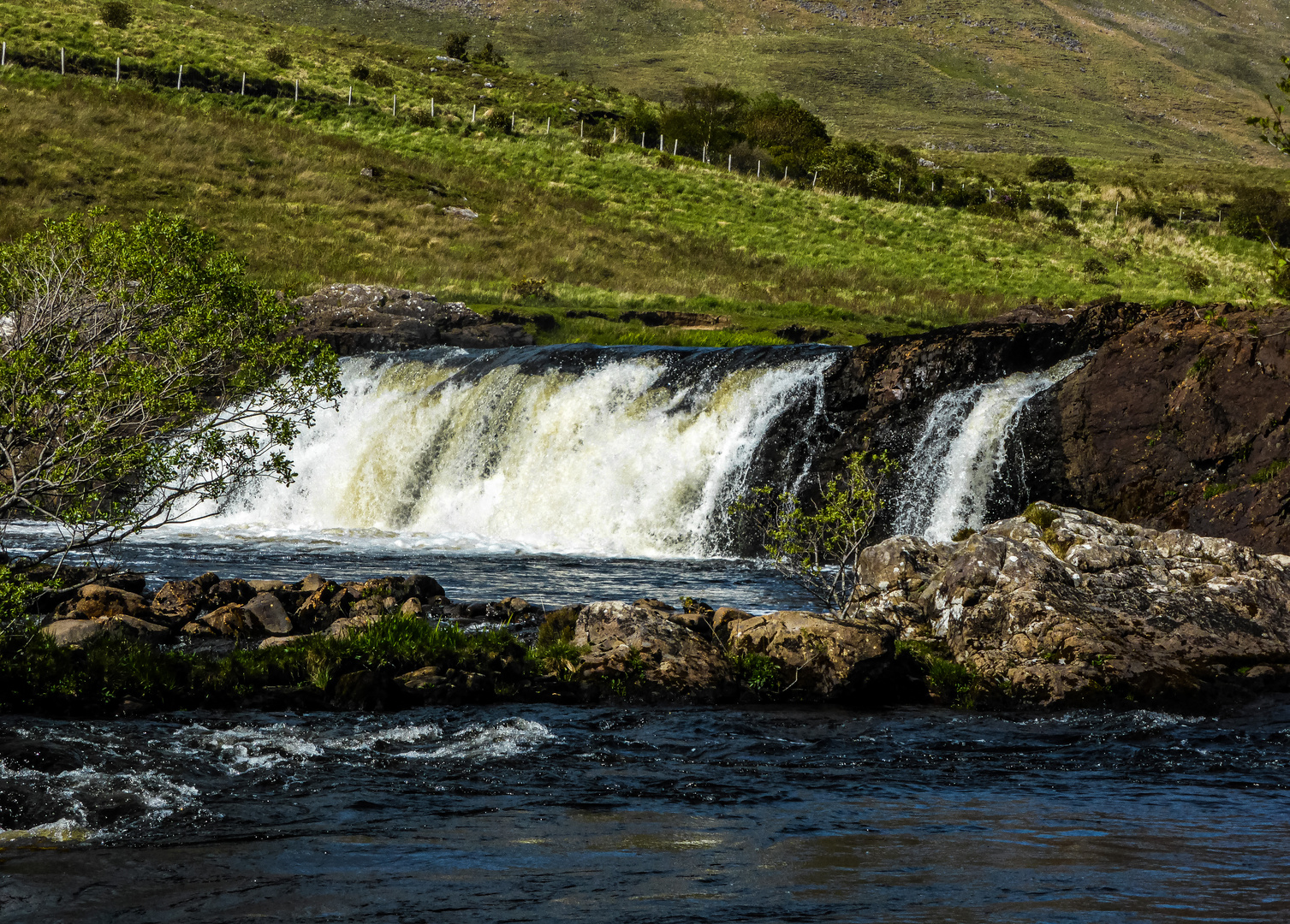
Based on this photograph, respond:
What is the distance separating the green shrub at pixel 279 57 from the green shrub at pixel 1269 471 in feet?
280

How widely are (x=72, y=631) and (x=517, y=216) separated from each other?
2187 inches

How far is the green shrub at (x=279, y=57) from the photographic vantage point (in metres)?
91.4

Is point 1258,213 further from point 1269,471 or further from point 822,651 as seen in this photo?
point 822,651

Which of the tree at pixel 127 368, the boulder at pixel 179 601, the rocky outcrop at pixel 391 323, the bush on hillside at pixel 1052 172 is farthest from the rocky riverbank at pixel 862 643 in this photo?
the bush on hillside at pixel 1052 172

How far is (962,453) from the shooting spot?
88.3 feet

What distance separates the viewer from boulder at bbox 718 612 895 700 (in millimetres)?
13867

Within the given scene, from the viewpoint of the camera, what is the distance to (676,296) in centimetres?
5400

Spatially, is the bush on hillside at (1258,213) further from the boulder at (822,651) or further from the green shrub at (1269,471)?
the boulder at (822,651)

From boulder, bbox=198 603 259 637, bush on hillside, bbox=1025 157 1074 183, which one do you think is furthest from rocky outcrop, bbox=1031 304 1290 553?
bush on hillside, bbox=1025 157 1074 183

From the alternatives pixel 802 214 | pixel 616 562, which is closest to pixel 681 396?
pixel 616 562

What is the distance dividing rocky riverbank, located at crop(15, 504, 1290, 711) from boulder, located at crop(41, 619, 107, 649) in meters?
0.03

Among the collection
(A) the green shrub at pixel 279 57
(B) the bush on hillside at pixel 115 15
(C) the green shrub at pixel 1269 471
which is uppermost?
(B) the bush on hillside at pixel 115 15

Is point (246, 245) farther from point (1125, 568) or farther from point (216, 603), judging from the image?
point (1125, 568)

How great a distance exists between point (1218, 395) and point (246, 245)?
4728 centimetres
